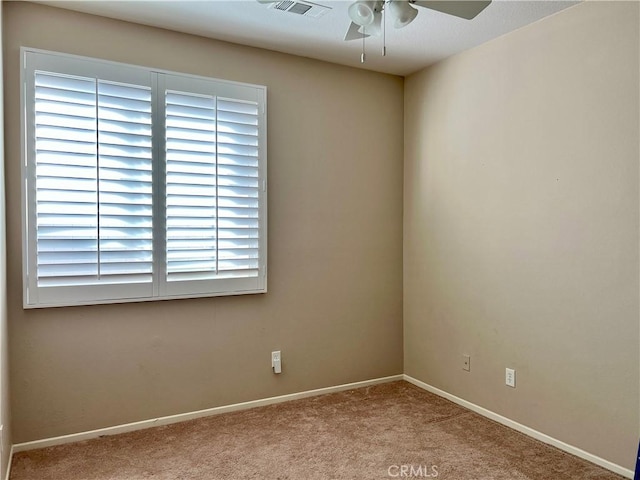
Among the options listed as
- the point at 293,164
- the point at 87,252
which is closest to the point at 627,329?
the point at 293,164

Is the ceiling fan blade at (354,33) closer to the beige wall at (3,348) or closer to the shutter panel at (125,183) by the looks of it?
the shutter panel at (125,183)

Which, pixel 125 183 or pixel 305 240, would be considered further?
pixel 305 240

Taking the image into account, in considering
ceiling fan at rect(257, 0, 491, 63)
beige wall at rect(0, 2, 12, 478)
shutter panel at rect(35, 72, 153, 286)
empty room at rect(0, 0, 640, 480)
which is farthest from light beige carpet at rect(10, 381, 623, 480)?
ceiling fan at rect(257, 0, 491, 63)

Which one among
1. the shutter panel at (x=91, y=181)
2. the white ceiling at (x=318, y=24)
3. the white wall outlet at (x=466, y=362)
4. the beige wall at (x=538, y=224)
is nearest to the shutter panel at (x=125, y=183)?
the shutter panel at (x=91, y=181)

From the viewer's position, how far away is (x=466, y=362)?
349 centimetres

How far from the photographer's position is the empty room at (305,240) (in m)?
2.62

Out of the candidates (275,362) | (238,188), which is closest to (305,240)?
(238,188)

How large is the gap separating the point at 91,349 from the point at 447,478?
2.18 metres

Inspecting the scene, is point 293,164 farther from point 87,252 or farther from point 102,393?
point 102,393

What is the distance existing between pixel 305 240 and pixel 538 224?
63.4 inches

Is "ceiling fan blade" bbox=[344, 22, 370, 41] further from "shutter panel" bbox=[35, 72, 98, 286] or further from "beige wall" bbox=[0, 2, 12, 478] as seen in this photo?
"beige wall" bbox=[0, 2, 12, 478]

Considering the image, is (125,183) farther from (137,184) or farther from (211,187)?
(211,187)

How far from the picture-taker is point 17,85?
8.82 ft

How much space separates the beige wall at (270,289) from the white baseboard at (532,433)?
514 mm
